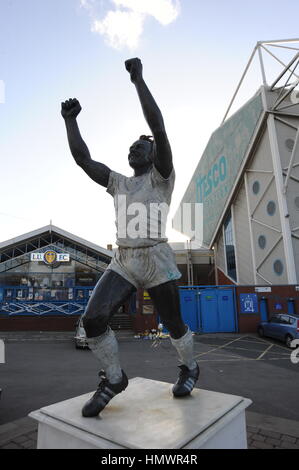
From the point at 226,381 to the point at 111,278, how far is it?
4.90 meters

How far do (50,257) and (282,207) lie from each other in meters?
14.2

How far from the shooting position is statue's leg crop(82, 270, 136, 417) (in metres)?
2.15

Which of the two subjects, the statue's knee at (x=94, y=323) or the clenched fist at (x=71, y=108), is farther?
the clenched fist at (x=71, y=108)

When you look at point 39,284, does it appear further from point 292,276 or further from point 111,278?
point 111,278

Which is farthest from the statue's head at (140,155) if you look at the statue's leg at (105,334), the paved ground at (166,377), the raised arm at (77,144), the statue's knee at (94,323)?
the paved ground at (166,377)

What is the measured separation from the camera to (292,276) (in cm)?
1485

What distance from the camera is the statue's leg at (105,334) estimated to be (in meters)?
2.15

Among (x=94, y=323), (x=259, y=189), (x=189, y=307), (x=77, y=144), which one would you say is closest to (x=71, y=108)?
(x=77, y=144)

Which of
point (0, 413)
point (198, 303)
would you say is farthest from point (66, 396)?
point (198, 303)

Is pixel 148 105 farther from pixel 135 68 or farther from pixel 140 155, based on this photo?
pixel 140 155

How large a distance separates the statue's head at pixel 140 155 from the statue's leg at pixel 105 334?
3.43ft

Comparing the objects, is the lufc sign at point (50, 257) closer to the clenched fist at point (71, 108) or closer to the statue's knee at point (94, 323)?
the clenched fist at point (71, 108)

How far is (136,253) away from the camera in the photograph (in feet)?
7.82

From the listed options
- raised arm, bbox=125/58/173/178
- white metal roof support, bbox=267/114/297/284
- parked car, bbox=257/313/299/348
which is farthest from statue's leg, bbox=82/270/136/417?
white metal roof support, bbox=267/114/297/284
